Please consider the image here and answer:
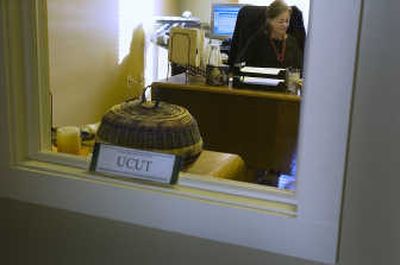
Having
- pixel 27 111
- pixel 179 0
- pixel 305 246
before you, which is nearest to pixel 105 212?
pixel 27 111

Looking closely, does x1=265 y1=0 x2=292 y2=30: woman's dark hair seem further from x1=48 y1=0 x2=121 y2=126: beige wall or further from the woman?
x1=48 y1=0 x2=121 y2=126: beige wall

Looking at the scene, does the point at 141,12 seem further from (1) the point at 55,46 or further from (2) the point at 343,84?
(2) the point at 343,84

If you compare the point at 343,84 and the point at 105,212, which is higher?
the point at 343,84

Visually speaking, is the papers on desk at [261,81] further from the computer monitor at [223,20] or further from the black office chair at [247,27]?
the computer monitor at [223,20]

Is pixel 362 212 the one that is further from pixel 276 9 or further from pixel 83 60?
pixel 83 60

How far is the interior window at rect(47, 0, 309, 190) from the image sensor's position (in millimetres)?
2329

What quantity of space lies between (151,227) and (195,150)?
0.47 m

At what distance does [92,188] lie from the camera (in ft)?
3.55

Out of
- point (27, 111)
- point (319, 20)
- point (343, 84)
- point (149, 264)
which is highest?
point (319, 20)

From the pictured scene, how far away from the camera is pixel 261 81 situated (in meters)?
3.20

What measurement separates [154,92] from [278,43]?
0.99 m

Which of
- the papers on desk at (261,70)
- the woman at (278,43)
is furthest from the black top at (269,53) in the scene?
the papers on desk at (261,70)

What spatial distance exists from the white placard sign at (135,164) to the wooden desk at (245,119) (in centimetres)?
210

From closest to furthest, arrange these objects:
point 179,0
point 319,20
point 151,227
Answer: point 319,20 < point 151,227 < point 179,0
